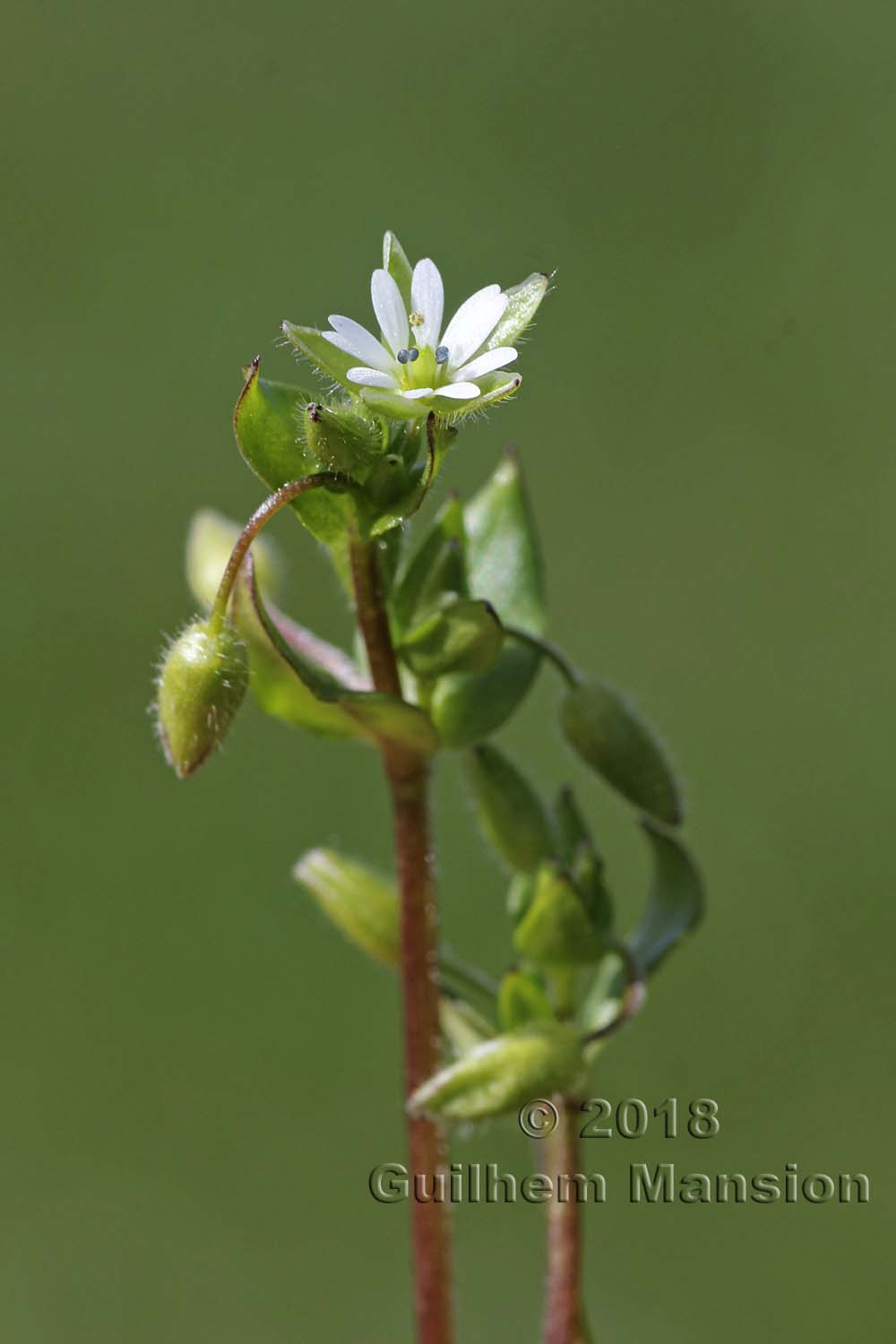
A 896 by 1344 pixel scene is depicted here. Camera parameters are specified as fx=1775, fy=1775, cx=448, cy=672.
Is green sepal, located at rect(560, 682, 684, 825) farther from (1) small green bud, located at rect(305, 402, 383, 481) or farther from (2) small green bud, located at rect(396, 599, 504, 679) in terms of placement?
(1) small green bud, located at rect(305, 402, 383, 481)

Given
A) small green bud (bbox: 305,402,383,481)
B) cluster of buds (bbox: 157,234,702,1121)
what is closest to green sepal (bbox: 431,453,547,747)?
cluster of buds (bbox: 157,234,702,1121)

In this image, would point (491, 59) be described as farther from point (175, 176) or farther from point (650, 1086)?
point (650, 1086)

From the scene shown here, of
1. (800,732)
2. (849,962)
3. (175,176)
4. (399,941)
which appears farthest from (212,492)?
(399,941)

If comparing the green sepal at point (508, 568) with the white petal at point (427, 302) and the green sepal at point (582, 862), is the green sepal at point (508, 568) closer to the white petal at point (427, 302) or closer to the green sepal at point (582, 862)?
the green sepal at point (582, 862)

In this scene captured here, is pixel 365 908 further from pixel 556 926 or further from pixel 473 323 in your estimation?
pixel 473 323

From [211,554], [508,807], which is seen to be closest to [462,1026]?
[508,807]

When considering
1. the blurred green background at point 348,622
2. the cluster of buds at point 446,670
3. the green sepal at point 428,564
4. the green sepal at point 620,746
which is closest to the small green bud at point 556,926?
the cluster of buds at point 446,670
